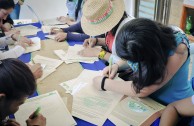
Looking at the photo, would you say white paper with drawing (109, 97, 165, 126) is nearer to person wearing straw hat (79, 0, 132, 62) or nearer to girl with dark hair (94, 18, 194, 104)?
girl with dark hair (94, 18, 194, 104)

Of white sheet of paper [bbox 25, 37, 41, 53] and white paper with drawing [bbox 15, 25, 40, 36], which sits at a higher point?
white paper with drawing [bbox 15, 25, 40, 36]

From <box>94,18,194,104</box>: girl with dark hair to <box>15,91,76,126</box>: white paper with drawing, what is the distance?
0.78 ft

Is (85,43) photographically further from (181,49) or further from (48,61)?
(181,49)

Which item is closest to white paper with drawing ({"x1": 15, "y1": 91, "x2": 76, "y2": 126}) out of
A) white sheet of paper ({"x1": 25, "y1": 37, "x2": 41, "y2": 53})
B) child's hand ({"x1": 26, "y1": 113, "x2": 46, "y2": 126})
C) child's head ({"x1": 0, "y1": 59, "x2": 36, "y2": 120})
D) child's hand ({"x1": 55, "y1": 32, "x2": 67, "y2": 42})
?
child's hand ({"x1": 26, "y1": 113, "x2": 46, "y2": 126})

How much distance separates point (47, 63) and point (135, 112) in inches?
28.8

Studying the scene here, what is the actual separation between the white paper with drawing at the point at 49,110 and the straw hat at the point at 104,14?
521 mm

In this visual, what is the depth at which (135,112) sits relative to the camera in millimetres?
873

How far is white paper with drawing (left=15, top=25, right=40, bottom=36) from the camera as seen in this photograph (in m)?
1.96

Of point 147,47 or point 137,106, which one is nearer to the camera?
point 147,47

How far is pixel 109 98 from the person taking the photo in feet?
3.23

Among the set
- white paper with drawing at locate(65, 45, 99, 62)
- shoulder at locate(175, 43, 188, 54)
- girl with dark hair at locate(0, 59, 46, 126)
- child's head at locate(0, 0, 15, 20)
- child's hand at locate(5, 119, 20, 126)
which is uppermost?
child's head at locate(0, 0, 15, 20)

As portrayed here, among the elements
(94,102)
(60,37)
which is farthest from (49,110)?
(60,37)

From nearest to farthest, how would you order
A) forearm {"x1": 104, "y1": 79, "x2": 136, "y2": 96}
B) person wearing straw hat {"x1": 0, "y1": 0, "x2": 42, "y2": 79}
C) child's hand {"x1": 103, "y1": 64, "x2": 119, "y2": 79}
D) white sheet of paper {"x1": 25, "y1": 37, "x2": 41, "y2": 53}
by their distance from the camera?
forearm {"x1": 104, "y1": 79, "x2": 136, "y2": 96} → child's hand {"x1": 103, "y1": 64, "x2": 119, "y2": 79} → person wearing straw hat {"x1": 0, "y1": 0, "x2": 42, "y2": 79} → white sheet of paper {"x1": 25, "y1": 37, "x2": 41, "y2": 53}

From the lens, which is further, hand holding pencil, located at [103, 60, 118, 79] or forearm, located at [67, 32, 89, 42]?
forearm, located at [67, 32, 89, 42]
